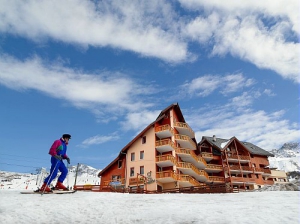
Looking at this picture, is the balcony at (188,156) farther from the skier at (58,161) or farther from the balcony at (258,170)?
the skier at (58,161)

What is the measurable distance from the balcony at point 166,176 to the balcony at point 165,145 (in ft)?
12.2

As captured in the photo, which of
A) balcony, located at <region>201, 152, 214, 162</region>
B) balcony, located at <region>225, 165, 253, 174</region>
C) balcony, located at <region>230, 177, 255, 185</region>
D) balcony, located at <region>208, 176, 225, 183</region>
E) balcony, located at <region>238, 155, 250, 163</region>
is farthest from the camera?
balcony, located at <region>238, 155, 250, 163</region>

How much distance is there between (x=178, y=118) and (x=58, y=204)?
3252cm

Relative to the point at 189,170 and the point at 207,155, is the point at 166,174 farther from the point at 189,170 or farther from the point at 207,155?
the point at 207,155

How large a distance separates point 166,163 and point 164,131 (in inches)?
180

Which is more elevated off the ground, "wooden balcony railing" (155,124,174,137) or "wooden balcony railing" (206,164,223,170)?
"wooden balcony railing" (155,124,174,137)

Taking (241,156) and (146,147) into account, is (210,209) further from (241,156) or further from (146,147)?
(241,156)

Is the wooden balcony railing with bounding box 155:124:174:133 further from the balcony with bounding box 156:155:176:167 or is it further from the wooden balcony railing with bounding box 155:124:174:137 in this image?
the balcony with bounding box 156:155:176:167

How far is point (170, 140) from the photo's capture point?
3528cm

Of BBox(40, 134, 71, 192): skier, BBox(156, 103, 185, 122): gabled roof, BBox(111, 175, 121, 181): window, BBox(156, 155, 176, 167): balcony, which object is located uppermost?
BBox(156, 103, 185, 122): gabled roof

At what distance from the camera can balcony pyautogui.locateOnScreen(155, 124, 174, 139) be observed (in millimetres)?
36256

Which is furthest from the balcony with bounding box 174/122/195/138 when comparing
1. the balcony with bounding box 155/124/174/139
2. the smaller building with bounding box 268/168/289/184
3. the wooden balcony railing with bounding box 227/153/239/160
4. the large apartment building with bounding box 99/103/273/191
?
the smaller building with bounding box 268/168/289/184

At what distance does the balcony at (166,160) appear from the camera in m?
34.0

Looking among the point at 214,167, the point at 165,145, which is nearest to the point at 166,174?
the point at 165,145
